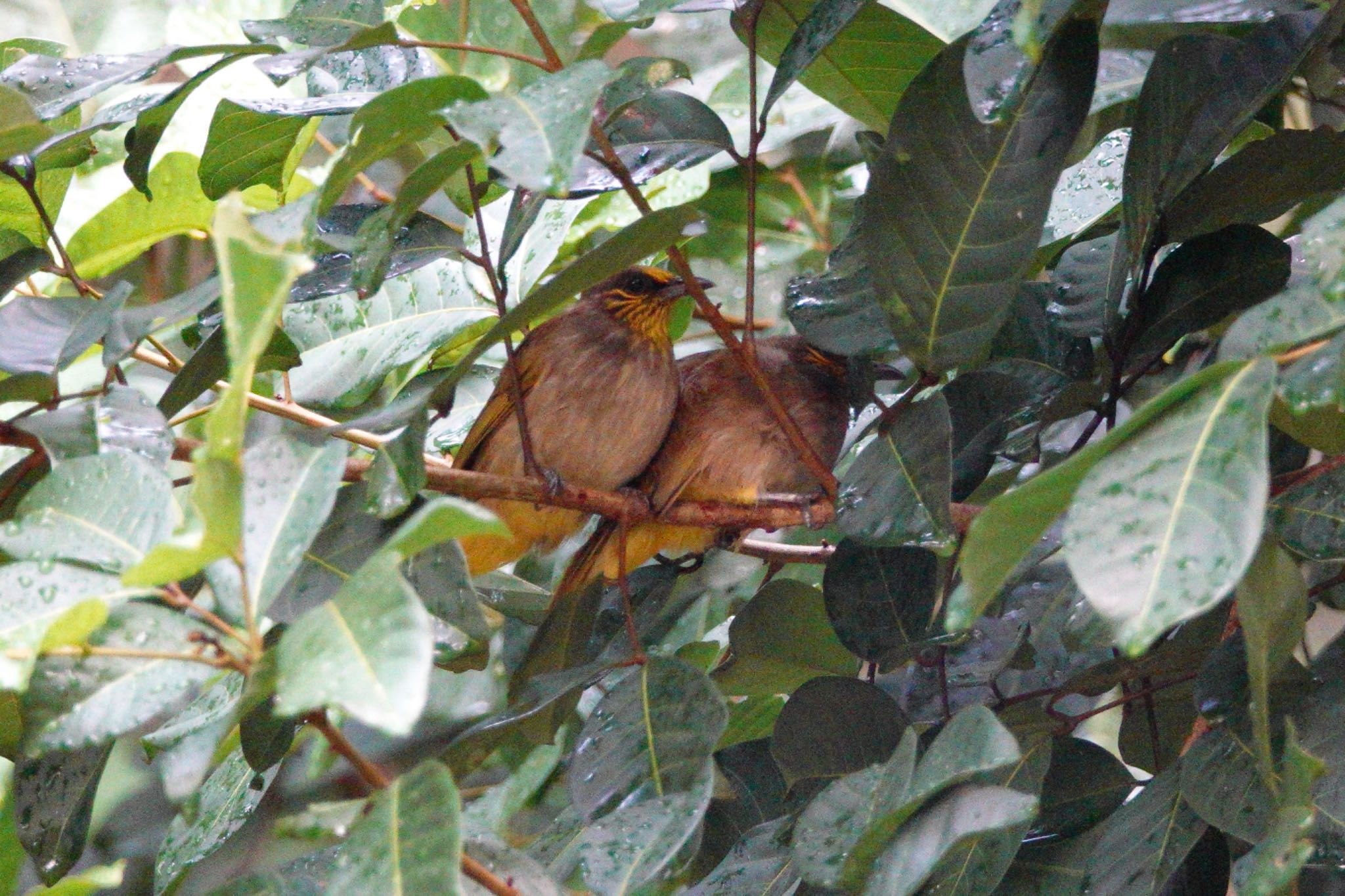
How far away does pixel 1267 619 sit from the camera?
1.01m

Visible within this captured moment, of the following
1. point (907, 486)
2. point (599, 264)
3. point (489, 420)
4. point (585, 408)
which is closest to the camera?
point (599, 264)

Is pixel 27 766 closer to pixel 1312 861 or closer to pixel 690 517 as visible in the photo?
pixel 690 517

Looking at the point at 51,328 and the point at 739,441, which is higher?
the point at 51,328

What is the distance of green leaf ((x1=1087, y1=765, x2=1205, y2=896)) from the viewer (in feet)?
3.98

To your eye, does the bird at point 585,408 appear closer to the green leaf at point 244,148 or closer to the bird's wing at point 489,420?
the bird's wing at point 489,420

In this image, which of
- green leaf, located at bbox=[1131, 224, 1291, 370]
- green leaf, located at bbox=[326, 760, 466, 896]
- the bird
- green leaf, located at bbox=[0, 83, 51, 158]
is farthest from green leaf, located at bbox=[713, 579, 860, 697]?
green leaf, located at bbox=[0, 83, 51, 158]

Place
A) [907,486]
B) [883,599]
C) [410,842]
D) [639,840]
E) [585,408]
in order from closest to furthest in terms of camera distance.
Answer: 1. [410,842]
2. [639,840]
3. [907,486]
4. [883,599]
5. [585,408]

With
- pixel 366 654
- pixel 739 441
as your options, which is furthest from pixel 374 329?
pixel 366 654

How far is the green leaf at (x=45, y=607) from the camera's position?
83 centimetres

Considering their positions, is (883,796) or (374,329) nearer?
(883,796)

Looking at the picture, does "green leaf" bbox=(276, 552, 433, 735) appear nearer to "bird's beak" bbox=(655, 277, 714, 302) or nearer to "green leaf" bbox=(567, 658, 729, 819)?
"green leaf" bbox=(567, 658, 729, 819)

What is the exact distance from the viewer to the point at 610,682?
2.19 meters

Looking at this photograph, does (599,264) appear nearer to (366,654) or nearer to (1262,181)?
(366,654)

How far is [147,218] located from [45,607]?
1.43 m
